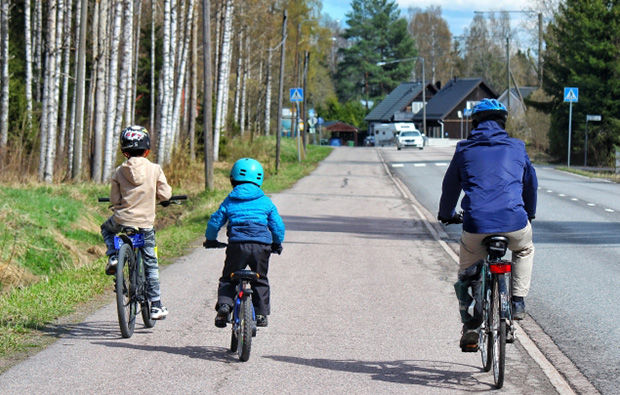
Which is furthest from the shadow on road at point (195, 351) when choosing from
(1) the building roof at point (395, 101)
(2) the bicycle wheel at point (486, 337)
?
(1) the building roof at point (395, 101)

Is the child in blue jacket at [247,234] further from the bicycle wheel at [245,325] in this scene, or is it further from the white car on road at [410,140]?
the white car on road at [410,140]

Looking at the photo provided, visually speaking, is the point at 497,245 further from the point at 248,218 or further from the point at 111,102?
the point at 111,102

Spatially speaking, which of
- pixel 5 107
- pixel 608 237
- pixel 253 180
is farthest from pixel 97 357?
pixel 5 107

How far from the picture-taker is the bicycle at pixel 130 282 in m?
7.13

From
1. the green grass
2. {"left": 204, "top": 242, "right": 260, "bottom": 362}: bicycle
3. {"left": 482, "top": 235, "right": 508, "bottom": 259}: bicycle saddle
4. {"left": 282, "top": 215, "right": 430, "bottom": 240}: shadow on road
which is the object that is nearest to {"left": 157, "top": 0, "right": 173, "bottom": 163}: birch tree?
the green grass

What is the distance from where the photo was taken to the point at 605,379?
238 inches

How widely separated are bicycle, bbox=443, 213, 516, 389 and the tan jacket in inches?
119

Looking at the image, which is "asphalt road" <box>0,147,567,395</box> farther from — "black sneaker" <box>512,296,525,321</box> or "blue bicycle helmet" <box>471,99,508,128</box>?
"blue bicycle helmet" <box>471,99,508,128</box>

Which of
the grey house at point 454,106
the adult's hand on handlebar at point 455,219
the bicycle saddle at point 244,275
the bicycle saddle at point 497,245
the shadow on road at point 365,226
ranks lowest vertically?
the shadow on road at point 365,226

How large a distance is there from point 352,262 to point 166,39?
65.1ft

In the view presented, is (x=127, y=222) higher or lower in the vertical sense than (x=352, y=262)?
higher

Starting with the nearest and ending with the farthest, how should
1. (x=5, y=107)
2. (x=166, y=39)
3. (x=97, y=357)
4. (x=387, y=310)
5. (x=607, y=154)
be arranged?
(x=97, y=357)
(x=387, y=310)
(x=5, y=107)
(x=166, y=39)
(x=607, y=154)

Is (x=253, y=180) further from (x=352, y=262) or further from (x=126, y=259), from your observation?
(x=352, y=262)

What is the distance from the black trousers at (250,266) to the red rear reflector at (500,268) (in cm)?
173
